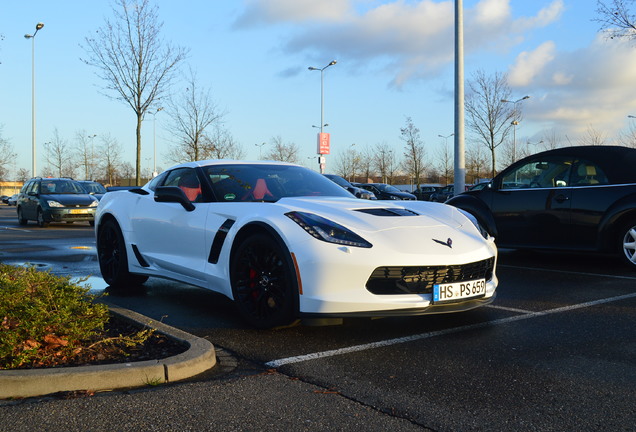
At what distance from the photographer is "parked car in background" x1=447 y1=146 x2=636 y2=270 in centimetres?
768

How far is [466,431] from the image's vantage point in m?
2.70

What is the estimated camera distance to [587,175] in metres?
7.99

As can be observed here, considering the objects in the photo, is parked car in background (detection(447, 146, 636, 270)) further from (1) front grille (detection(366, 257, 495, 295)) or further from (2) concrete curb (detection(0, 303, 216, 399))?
(2) concrete curb (detection(0, 303, 216, 399))

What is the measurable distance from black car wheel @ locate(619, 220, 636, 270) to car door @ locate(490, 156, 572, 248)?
0.63 meters

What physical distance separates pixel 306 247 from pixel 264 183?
4.59 ft

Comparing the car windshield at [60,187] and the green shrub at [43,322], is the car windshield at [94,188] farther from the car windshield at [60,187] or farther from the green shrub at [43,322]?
the green shrub at [43,322]

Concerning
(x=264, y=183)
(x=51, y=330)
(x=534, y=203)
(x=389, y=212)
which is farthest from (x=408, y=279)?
(x=534, y=203)

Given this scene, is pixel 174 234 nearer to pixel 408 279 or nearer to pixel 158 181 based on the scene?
pixel 158 181

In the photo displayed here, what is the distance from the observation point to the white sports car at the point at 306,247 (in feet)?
13.8

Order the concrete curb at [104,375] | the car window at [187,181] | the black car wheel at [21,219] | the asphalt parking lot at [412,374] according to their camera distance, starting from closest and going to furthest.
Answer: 1. the asphalt parking lot at [412,374]
2. the concrete curb at [104,375]
3. the car window at [187,181]
4. the black car wheel at [21,219]

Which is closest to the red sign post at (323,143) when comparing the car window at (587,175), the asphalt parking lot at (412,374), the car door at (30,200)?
the car door at (30,200)

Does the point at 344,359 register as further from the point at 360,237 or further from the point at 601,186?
the point at 601,186

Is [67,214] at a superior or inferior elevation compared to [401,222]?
inferior

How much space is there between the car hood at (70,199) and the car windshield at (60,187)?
1.92 ft
